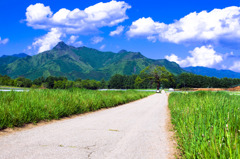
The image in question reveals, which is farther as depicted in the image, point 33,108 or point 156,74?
point 156,74

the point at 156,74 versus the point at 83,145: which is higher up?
the point at 156,74

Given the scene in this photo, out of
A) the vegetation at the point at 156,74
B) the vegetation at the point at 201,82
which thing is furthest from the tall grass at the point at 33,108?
the vegetation at the point at 201,82

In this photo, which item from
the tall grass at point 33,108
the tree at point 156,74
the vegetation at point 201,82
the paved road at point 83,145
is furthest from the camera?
the vegetation at point 201,82

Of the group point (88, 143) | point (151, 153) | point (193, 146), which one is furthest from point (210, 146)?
point (88, 143)

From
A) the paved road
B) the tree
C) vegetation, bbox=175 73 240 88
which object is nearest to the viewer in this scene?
the paved road

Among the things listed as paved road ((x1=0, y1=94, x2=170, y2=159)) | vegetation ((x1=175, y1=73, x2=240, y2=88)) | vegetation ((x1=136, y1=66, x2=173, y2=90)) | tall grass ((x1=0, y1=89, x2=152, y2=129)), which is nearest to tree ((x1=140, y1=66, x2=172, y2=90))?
vegetation ((x1=136, y1=66, x2=173, y2=90))

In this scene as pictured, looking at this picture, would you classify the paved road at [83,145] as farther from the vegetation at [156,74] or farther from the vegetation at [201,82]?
the vegetation at [201,82]

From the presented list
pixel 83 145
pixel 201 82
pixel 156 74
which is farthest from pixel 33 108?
pixel 201 82

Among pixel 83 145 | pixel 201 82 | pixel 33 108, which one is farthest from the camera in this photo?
pixel 201 82

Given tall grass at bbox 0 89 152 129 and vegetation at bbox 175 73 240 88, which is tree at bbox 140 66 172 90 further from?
vegetation at bbox 175 73 240 88

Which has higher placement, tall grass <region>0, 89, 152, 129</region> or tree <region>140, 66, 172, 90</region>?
tree <region>140, 66, 172, 90</region>

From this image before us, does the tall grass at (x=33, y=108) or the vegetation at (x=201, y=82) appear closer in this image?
the tall grass at (x=33, y=108)

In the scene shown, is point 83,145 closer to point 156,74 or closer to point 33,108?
point 33,108

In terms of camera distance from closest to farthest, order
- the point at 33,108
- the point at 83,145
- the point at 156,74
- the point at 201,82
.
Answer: the point at 83,145, the point at 33,108, the point at 156,74, the point at 201,82
